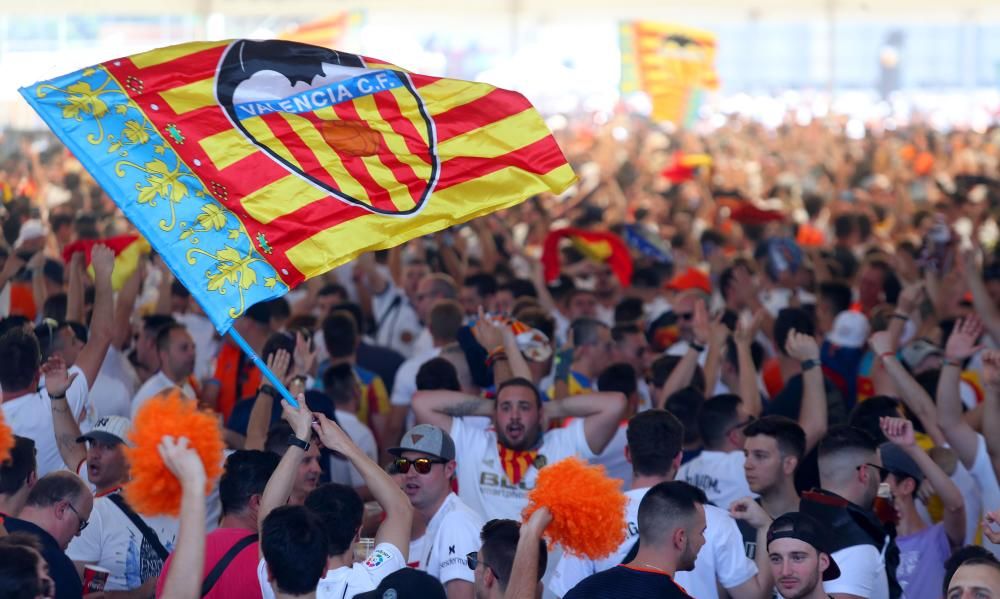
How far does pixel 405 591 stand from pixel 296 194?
196cm

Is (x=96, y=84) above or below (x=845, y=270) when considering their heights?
above

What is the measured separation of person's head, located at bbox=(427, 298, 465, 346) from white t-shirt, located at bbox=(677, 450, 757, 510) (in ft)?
8.51

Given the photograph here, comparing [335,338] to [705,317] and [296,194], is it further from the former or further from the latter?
[296,194]

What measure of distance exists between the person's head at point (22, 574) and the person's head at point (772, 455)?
132 inches

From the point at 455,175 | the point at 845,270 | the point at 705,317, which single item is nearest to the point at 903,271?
the point at 845,270

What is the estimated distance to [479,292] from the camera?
35.5ft

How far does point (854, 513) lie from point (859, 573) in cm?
37

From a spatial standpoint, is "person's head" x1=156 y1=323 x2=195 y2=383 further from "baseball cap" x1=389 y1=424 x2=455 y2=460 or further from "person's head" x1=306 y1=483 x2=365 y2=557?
"person's head" x1=306 y1=483 x2=365 y2=557

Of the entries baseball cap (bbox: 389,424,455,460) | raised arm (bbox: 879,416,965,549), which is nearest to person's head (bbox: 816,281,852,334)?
raised arm (bbox: 879,416,965,549)

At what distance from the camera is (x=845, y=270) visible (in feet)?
44.9

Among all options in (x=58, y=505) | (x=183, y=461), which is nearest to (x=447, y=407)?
(x=58, y=505)

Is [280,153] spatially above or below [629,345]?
above

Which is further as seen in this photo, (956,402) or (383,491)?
(956,402)

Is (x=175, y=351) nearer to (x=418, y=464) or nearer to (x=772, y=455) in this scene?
(x=418, y=464)
